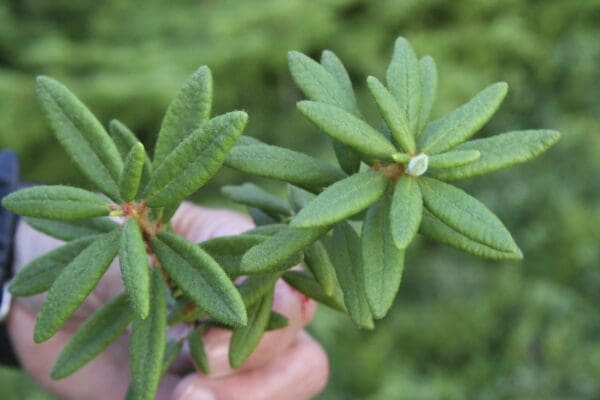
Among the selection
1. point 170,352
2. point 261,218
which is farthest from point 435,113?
point 170,352

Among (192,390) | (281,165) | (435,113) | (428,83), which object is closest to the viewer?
(281,165)

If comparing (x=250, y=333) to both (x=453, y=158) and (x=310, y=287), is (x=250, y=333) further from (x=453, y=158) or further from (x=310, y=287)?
(x=453, y=158)

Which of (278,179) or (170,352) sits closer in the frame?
(278,179)

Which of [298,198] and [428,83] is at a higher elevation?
[428,83]

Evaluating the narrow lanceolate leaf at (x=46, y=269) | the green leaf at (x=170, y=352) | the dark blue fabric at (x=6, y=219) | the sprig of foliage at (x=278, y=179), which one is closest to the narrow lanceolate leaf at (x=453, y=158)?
the sprig of foliage at (x=278, y=179)

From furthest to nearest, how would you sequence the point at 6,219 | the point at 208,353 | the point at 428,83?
1. the point at 6,219
2. the point at 208,353
3. the point at 428,83

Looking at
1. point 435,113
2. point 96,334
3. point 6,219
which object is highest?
point 96,334

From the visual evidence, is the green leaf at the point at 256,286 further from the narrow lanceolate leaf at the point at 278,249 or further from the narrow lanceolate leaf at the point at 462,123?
the narrow lanceolate leaf at the point at 462,123
